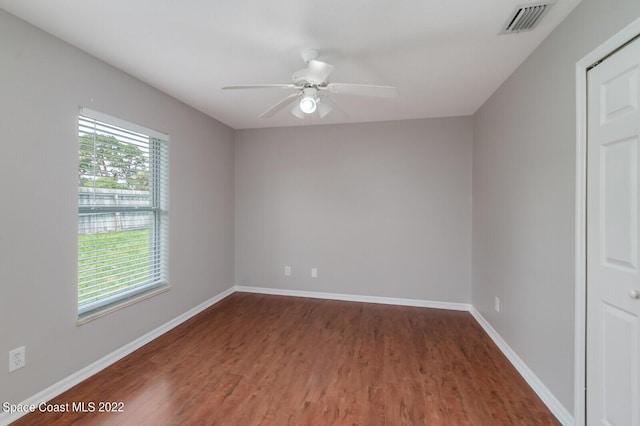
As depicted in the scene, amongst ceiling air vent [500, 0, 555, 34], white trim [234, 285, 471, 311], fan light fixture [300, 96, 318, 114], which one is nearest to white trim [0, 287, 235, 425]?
white trim [234, 285, 471, 311]

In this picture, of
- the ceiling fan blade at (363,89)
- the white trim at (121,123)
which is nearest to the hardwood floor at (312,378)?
the white trim at (121,123)

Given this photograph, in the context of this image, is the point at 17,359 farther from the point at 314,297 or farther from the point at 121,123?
the point at 314,297

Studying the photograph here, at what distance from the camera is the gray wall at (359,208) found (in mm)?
3688

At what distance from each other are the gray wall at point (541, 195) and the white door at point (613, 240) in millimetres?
138

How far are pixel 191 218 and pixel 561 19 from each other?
3.73 meters

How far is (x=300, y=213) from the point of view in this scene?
13.6 feet

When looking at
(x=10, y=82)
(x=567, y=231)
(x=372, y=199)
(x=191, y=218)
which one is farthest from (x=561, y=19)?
(x=191, y=218)

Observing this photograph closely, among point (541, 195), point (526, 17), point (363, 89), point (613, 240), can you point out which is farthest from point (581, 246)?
point (363, 89)

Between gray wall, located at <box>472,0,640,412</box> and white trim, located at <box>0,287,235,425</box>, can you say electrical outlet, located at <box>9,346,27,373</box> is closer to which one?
white trim, located at <box>0,287,235,425</box>

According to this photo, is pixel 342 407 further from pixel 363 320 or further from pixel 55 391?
pixel 55 391

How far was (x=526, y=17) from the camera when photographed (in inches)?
67.4

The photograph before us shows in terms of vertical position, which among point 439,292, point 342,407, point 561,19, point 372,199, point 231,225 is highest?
point 561,19

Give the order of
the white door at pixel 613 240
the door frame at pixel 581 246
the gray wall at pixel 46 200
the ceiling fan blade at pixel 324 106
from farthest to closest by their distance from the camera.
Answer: the ceiling fan blade at pixel 324 106 < the gray wall at pixel 46 200 < the door frame at pixel 581 246 < the white door at pixel 613 240

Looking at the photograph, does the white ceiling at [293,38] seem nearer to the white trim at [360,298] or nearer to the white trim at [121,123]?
the white trim at [121,123]
